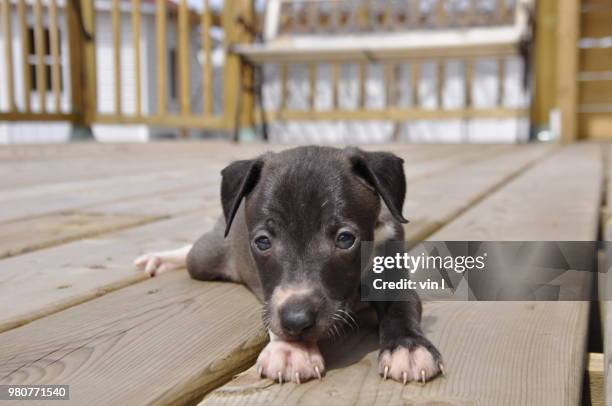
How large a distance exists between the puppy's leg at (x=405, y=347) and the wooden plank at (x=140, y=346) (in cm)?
23

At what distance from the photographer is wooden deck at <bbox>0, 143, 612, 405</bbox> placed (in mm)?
1141

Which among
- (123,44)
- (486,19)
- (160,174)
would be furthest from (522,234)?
(123,44)

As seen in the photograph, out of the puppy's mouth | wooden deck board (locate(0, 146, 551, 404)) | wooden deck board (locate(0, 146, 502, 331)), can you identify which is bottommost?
wooden deck board (locate(0, 146, 502, 331))

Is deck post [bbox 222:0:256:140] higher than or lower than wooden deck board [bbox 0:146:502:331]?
higher

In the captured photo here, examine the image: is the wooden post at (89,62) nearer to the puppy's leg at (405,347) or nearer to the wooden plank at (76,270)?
the wooden plank at (76,270)

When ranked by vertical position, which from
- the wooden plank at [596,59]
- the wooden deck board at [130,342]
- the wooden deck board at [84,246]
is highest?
the wooden plank at [596,59]

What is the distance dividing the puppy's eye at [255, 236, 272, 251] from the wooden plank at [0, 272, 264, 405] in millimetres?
151

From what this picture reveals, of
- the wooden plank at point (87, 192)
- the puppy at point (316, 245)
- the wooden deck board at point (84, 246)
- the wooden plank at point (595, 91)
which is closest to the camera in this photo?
the puppy at point (316, 245)

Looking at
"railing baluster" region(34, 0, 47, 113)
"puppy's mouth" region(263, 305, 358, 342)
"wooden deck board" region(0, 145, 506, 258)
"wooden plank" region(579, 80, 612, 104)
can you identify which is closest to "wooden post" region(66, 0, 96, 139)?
"railing baluster" region(34, 0, 47, 113)

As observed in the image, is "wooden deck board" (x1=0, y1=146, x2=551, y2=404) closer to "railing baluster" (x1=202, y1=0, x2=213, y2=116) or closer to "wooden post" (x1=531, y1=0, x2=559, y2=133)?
"railing baluster" (x1=202, y1=0, x2=213, y2=116)

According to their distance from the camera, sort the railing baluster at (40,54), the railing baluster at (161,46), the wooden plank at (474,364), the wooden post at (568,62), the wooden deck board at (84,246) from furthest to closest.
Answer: the railing baluster at (161,46), the wooden post at (568,62), the railing baluster at (40,54), the wooden deck board at (84,246), the wooden plank at (474,364)

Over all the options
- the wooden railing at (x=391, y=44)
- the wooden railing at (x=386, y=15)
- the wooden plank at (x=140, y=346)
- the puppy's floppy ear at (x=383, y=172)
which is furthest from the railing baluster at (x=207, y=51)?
the puppy's floppy ear at (x=383, y=172)

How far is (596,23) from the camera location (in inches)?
297

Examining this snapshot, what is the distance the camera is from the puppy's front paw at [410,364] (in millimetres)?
1181
